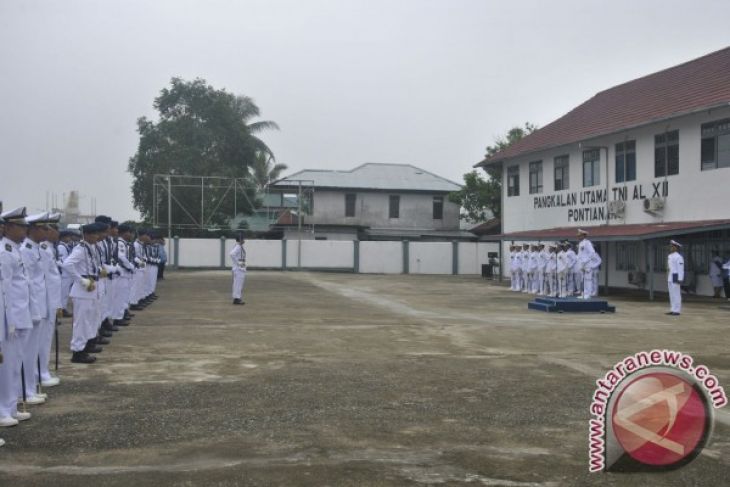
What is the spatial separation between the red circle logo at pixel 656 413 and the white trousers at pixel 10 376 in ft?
17.0

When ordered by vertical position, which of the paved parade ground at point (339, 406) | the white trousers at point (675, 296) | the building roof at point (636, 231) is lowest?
the paved parade ground at point (339, 406)

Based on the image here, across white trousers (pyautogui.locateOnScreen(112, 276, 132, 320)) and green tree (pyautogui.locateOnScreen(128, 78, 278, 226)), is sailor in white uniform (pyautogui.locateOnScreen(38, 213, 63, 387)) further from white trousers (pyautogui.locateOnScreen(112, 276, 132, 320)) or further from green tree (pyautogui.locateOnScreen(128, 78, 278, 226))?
green tree (pyautogui.locateOnScreen(128, 78, 278, 226))

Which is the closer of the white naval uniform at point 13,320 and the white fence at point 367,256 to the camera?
the white naval uniform at point 13,320

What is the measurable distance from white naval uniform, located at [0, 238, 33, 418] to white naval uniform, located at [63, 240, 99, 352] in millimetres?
2648

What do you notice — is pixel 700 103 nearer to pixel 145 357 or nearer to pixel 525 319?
pixel 525 319

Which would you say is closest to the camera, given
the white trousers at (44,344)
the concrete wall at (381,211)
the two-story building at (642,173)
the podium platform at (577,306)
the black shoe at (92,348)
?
the white trousers at (44,344)

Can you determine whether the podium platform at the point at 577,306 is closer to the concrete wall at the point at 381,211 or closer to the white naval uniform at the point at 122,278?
the white naval uniform at the point at 122,278

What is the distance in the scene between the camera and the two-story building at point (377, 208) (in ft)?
147

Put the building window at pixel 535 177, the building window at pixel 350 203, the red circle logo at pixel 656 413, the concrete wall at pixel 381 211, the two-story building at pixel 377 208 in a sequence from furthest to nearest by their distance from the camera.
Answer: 1. the building window at pixel 350 203
2. the concrete wall at pixel 381 211
3. the two-story building at pixel 377 208
4. the building window at pixel 535 177
5. the red circle logo at pixel 656 413

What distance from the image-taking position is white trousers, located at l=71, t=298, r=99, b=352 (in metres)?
9.14

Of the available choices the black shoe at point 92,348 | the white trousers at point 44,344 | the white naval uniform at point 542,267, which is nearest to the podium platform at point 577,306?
the white naval uniform at point 542,267

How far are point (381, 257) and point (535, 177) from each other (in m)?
11.0

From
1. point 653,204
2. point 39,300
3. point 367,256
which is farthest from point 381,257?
point 39,300

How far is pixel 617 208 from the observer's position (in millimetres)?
24844
